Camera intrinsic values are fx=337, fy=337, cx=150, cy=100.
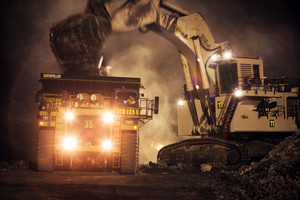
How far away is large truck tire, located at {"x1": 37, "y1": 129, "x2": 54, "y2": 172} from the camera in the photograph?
12664 millimetres

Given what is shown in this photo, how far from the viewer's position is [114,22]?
13.5 m

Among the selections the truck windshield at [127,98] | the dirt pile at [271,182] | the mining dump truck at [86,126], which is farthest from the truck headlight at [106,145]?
the dirt pile at [271,182]

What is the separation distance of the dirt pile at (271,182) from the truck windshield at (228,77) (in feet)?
26.8

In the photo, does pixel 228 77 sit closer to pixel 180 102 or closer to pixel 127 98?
pixel 180 102

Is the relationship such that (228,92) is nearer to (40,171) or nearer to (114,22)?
(114,22)

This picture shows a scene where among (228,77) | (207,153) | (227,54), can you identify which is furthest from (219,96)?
(207,153)

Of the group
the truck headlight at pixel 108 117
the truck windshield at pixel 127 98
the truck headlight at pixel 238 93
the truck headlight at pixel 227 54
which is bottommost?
the truck headlight at pixel 108 117

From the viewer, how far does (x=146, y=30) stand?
51.5 ft

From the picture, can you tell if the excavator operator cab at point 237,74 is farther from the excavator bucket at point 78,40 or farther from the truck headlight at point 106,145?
the excavator bucket at point 78,40

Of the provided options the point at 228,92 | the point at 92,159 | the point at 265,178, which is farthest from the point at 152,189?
the point at 228,92

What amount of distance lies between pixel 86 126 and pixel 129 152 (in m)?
1.95

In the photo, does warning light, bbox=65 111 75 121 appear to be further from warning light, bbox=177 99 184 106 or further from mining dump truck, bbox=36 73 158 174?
warning light, bbox=177 99 184 106

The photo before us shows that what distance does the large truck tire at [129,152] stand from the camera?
42.3 ft

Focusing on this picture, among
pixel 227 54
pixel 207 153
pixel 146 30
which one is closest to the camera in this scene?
pixel 146 30
